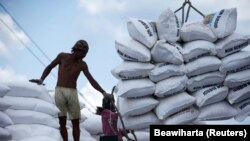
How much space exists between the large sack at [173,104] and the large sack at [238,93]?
42 cm

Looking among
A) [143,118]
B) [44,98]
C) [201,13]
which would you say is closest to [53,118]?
[44,98]

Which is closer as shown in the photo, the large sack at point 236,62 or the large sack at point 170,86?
the large sack at point 170,86

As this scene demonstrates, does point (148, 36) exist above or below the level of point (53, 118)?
above

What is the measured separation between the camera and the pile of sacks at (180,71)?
5500mm

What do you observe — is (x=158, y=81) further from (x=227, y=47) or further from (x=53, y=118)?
(x=53, y=118)

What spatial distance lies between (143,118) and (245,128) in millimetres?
1226

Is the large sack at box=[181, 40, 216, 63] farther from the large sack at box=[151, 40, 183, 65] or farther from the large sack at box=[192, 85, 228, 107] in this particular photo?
the large sack at box=[192, 85, 228, 107]

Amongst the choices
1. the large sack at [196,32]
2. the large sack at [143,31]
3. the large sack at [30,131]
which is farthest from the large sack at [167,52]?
the large sack at [30,131]

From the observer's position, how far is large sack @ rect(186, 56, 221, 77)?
18.2 feet

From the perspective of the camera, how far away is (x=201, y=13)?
236 inches

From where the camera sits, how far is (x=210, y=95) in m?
5.57

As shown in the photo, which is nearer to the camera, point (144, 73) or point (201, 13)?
point (144, 73)

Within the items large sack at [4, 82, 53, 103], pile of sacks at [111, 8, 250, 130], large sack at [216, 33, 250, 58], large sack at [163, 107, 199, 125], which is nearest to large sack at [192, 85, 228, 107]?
pile of sacks at [111, 8, 250, 130]

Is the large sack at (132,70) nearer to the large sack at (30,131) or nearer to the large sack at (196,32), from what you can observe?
the large sack at (196,32)
